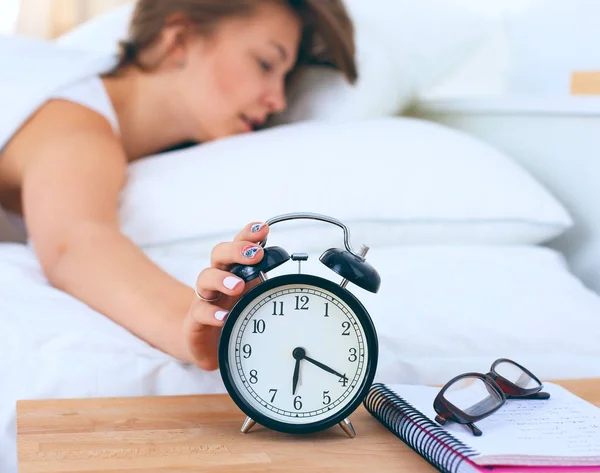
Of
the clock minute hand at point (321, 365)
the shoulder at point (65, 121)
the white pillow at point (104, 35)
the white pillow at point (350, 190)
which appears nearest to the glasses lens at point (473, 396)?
the clock minute hand at point (321, 365)

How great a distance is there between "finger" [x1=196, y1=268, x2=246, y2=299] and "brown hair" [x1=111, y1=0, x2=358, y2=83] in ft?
3.44

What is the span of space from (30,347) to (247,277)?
35cm

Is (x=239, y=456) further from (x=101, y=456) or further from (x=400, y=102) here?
(x=400, y=102)

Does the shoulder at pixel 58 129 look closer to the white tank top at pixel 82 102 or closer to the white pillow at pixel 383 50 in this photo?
the white tank top at pixel 82 102

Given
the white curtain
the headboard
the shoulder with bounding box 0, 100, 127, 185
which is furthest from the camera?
the white curtain

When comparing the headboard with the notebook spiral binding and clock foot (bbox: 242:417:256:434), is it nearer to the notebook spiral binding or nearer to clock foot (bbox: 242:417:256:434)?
the notebook spiral binding

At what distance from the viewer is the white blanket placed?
144 cm

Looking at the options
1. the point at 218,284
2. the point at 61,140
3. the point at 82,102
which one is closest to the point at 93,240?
the point at 61,140

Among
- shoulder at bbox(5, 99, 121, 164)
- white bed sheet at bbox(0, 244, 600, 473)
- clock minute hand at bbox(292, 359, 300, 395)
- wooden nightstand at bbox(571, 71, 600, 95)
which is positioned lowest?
white bed sheet at bbox(0, 244, 600, 473)

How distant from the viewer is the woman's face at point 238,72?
1651 mm

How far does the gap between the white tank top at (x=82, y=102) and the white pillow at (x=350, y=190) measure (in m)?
0.16

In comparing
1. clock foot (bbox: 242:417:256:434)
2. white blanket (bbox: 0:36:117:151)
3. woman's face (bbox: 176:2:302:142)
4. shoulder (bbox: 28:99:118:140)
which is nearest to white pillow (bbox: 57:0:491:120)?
woman's face (bbox: 176:2:302:142)

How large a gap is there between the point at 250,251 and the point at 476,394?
0.25 m

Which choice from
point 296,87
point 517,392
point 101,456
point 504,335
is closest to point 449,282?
point 504,335
